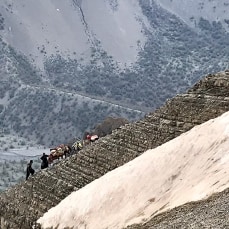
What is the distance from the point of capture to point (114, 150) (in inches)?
672

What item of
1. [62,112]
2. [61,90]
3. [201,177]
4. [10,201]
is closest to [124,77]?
[61,90]

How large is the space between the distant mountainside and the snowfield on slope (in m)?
47.8

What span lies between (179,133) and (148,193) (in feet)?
9.52

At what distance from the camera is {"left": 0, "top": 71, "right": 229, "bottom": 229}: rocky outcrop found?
1561 cm

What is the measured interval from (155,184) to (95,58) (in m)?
77.2

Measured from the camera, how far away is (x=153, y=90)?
8038 centimetres

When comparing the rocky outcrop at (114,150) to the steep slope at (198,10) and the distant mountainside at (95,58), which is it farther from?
the steep slope at (198,10)

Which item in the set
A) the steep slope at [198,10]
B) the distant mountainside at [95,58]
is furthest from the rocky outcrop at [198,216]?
the steep slope at [198,10]

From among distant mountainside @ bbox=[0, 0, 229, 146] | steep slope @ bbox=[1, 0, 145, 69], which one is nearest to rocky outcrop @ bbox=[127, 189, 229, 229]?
distant mountainside @ bbox=[0, 0, 229, 146]

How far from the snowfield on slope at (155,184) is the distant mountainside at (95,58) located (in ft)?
157

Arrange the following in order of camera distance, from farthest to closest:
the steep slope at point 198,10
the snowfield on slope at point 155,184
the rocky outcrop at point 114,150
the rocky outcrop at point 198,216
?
the steep slope at point 198,10, the rocky outcrop at point 114,150, the snowfield on slope at point 155,184, the rocky outcrop at point 198,216

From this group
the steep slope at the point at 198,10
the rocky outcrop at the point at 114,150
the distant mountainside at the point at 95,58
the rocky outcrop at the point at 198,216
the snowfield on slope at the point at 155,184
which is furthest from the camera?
the steep slope at the point at 198,10

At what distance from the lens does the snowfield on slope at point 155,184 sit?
11.6 m

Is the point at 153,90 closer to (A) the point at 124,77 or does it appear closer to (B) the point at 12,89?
A: (A) the point at 124,77
